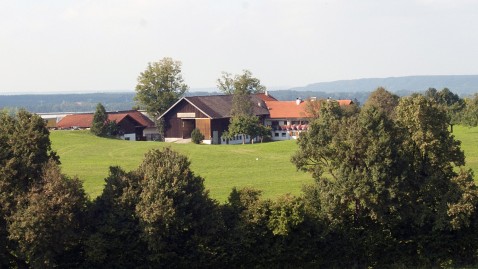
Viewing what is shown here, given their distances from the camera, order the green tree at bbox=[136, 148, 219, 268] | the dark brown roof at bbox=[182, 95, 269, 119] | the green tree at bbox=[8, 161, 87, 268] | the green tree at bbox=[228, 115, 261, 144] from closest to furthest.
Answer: the green tree at bbox=[8, 161, 87, 268] → the green tree at bbox=[136, 148, 219, 268] → the green tree at bbox=[228, 115, 261, 144] → the dark brown roof at bbox=[182, 95, 269, 119]

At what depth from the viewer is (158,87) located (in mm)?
89188

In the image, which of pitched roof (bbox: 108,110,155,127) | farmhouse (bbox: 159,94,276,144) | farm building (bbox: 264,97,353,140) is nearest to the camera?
farmhouse (bbox: 159,94,276,144)

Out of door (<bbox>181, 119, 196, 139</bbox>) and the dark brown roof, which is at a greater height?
the dark brown roof

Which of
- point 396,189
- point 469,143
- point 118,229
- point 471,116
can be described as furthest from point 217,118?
point 118,229

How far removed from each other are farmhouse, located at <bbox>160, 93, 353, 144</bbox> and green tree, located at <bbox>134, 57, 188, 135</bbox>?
29.9 ft

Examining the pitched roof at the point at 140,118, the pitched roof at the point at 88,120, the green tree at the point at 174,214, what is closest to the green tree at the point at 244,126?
the pitched roof at the point at 88,120

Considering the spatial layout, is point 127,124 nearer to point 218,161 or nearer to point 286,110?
point 286,110

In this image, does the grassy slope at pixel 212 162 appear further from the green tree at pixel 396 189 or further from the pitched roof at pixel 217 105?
the pitched roof at pixel 217 105

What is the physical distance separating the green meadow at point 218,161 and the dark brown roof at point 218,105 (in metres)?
13.4

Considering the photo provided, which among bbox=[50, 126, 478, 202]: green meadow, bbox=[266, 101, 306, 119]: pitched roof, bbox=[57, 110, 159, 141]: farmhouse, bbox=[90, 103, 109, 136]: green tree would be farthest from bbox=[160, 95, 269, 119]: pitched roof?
bbox=[50, 126, 478, 202]: green meadow

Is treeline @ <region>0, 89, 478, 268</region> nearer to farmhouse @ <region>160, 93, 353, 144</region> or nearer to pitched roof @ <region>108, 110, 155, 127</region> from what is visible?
farmhouse @ <region>160, 93, 353, 144</region>

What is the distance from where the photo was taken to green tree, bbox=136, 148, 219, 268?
23473 millimetres

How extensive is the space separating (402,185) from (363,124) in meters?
2.80

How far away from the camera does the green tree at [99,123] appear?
238ft
